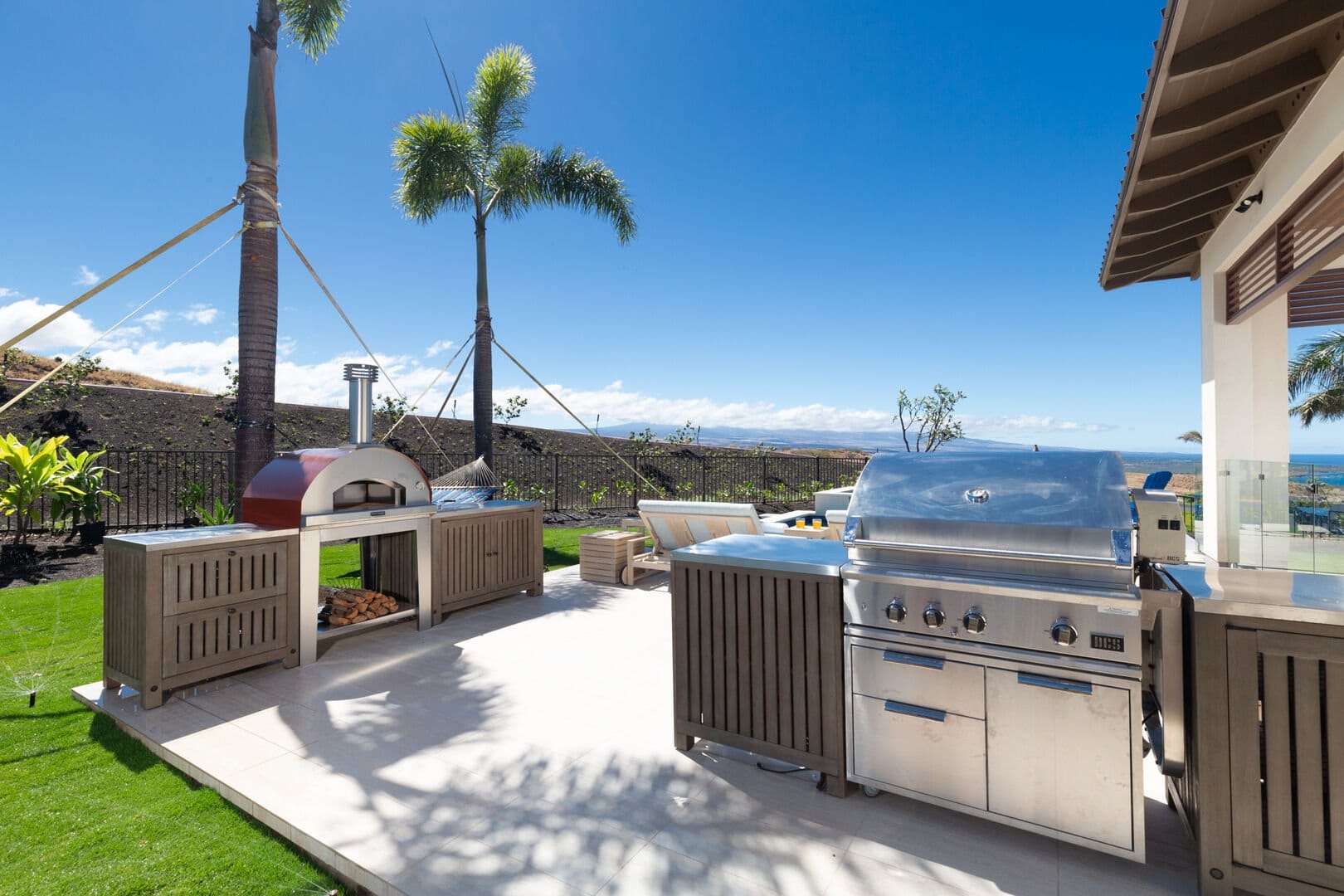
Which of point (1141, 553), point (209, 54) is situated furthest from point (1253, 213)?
point (209, 54)

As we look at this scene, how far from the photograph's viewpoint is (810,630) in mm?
2766

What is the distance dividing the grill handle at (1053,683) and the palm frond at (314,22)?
10.0m

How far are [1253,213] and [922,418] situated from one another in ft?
53.5

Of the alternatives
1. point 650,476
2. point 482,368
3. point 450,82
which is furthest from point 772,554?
point 650,476

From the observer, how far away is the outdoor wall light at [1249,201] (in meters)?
4.87

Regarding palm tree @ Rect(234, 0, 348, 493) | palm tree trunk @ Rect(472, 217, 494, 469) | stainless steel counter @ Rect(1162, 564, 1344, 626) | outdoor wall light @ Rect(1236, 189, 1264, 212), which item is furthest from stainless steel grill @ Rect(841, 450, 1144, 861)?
palm tree trunk @ Rect(472, 217, 494, 469)

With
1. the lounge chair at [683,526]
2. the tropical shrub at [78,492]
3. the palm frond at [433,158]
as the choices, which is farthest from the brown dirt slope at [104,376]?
the lounge chair at [683,526]

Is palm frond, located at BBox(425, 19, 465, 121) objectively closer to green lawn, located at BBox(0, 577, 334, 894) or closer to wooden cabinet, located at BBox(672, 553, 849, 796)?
green lawn, located at BBox(0, 577, 334, 894)

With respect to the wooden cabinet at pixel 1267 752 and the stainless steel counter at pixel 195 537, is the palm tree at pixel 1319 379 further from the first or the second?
the stainless steel counter at pixel 195 537

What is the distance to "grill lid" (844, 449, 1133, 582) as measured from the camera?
7.50ft

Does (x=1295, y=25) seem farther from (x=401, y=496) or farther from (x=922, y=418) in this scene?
(x=922, y=418)

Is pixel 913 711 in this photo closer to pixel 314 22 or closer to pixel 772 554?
pixel 772 554

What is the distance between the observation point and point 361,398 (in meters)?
5.30

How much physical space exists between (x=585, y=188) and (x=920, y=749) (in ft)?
36.6
